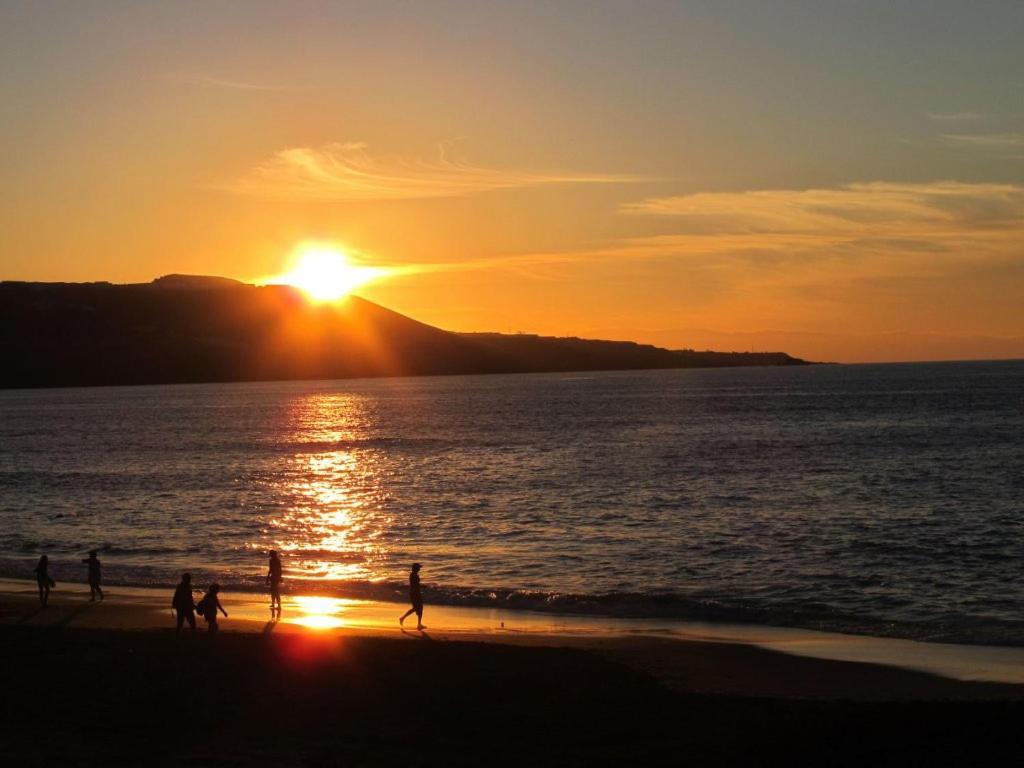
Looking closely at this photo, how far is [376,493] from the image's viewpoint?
5834 centimetres

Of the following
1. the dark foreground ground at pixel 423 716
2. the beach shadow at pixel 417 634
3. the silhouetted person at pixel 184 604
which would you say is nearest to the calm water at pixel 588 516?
the beach shadow at pixel 417 634

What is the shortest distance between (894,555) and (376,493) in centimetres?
3069

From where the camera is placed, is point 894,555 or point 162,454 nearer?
point 894,555

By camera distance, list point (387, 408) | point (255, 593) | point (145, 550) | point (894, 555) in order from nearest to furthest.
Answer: point (255, 593) < point (894, 555) < point (145, 550) < point (387, 408)

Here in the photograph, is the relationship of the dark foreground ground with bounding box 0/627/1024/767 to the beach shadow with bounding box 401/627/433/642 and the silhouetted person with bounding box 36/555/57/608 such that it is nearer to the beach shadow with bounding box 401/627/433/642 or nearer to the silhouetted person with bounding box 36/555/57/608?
the beach shadow with bounding box 401/627/433/642

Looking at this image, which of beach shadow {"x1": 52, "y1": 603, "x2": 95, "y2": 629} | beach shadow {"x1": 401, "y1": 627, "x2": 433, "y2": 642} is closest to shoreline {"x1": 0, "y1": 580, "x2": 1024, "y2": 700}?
beach shadow {"x1": 52, "y1": 603, "x2": 95, "y2": 629}

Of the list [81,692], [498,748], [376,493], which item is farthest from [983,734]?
[376,493]

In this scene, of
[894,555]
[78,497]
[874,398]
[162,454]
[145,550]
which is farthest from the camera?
[874,398]

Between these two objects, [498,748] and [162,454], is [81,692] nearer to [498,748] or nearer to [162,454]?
[498,748]

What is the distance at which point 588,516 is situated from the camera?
45.7m

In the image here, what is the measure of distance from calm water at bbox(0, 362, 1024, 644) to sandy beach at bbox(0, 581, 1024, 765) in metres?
5.69

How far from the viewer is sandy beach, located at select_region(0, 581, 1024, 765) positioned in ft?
45.9

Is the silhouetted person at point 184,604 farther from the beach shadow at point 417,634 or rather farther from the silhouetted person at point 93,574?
the silhouetted person at point 93,574

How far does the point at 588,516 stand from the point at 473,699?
1151 inches
